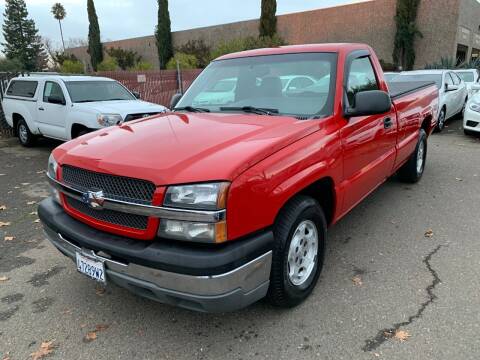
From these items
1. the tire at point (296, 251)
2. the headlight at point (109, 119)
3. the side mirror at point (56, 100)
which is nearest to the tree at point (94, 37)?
the side mirror at point (56, 100)

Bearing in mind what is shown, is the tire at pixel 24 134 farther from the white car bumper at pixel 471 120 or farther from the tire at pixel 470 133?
the tire at pixel 470 133

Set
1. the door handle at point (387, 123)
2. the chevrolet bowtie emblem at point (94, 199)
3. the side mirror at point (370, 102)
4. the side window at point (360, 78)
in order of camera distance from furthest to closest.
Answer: the door handle at point (387, 123)
the side window at point (360, 78)
the side mirror at point (370, 102)
the chevrolet bowtie emblem at point (94, 199)

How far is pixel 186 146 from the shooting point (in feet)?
8.57

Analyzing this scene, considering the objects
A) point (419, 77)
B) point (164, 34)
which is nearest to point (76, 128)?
point (419, 77)

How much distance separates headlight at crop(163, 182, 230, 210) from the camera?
220 centimetres

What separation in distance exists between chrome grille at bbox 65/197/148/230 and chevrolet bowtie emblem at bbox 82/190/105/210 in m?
0.06

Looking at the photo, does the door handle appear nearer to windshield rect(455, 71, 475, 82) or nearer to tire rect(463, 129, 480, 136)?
tire rect(463, 129, 480, 136)

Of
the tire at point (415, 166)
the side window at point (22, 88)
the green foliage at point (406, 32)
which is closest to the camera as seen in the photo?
the tire at point (415, 166)

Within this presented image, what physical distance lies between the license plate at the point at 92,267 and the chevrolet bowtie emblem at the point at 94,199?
0.36m

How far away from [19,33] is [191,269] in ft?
214

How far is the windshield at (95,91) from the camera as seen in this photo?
8383 mm

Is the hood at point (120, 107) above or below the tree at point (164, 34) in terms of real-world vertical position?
below

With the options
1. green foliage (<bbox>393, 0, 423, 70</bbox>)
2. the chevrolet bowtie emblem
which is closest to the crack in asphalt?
the chevrolet bowtie emblem

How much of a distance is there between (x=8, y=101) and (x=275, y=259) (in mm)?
10114
